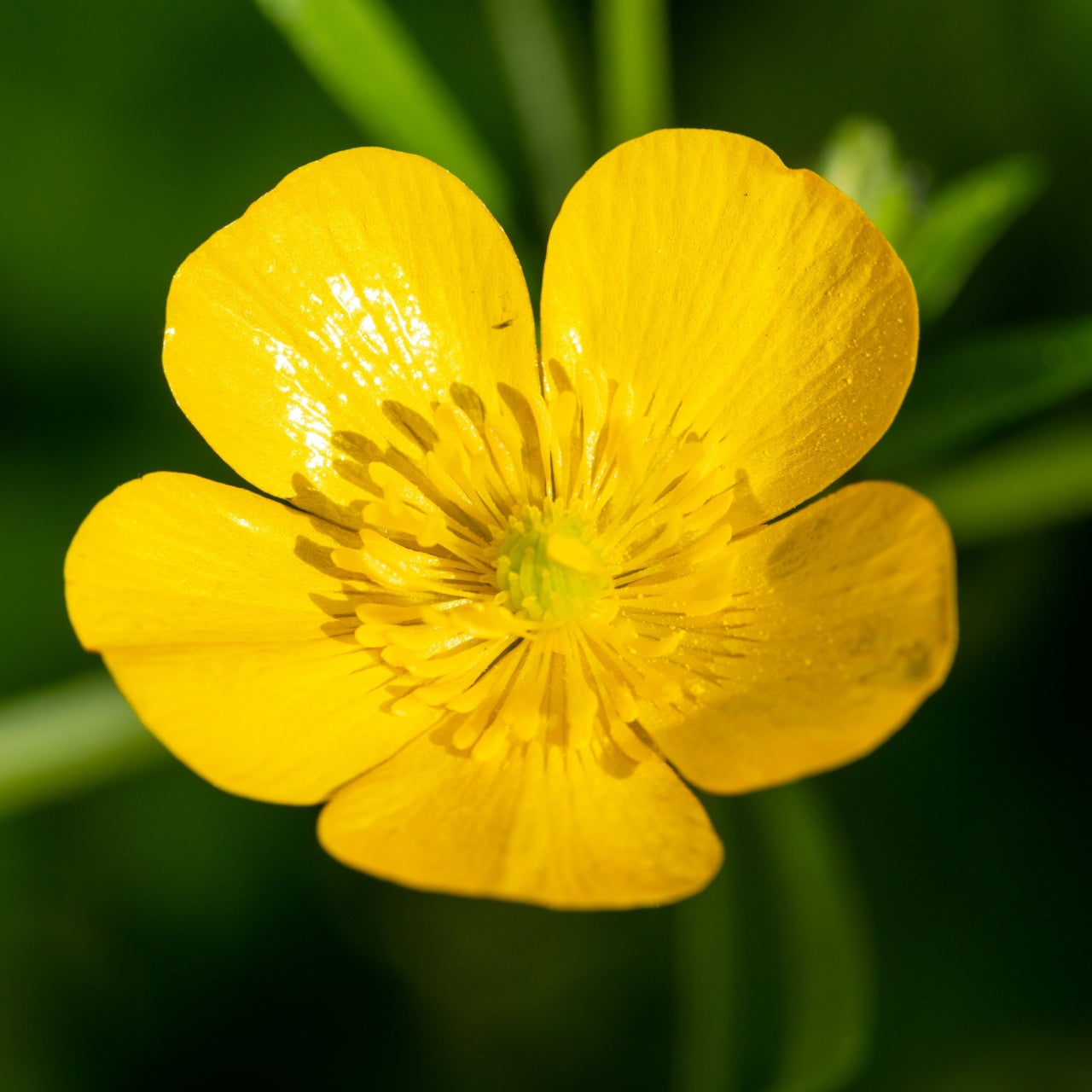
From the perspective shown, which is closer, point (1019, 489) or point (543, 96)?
point (1019, 489)

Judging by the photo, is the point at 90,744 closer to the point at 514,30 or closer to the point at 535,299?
the point at 535,299

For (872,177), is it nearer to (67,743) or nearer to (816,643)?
(816,643)

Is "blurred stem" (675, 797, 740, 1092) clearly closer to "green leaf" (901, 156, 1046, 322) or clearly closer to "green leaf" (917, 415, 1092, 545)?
"green leaf" (917, 415, 1092, 545)

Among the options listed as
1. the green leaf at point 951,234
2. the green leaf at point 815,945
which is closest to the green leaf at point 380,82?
the green leaf at point 951,234

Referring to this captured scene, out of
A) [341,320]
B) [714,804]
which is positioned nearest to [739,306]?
[341,320]

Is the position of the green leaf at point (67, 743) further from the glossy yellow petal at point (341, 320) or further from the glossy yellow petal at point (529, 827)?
the glossy yellow petal at point (529, 827)

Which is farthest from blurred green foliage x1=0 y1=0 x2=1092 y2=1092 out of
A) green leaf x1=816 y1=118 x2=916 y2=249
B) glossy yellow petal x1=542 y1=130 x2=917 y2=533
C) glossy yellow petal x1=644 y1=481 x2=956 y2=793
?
glossy yellow petal x1=644 y1=481 x2=956 y2=793

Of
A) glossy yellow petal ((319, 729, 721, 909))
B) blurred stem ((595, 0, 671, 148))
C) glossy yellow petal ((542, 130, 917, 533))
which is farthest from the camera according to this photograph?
blurred stem ((595, 0, 671, 148))
